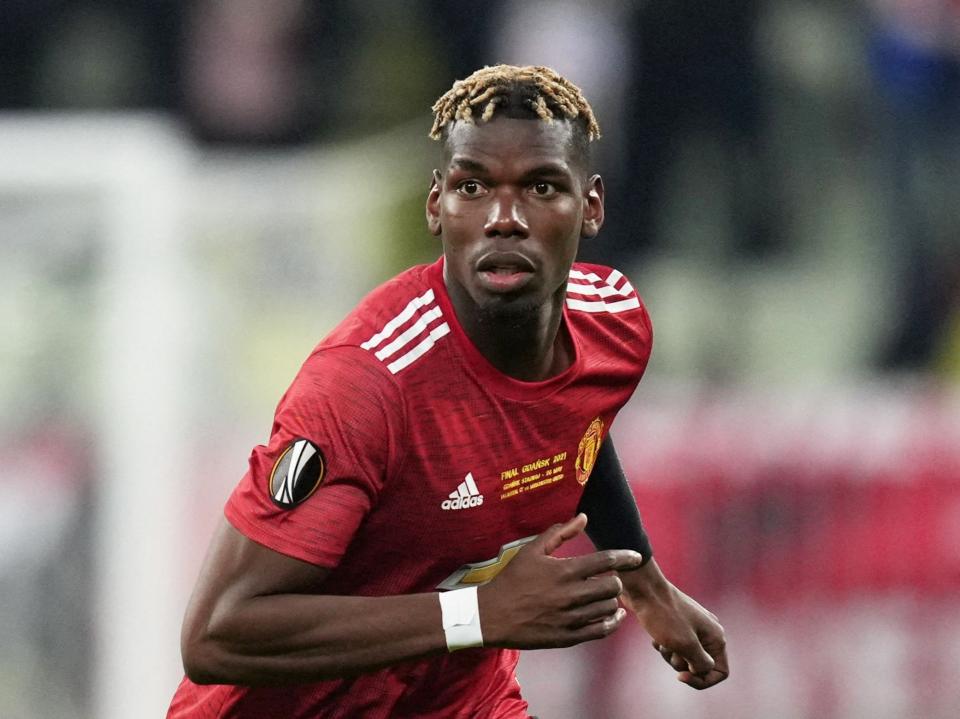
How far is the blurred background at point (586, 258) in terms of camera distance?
577 cm

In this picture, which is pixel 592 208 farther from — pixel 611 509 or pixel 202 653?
pixel 202 653

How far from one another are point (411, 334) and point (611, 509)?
860 millimetres

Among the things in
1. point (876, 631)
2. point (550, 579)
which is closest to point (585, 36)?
point (876, 631)

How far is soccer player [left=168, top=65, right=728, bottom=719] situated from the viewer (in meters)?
2.83

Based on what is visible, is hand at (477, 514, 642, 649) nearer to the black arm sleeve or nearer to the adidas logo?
the adidas logo

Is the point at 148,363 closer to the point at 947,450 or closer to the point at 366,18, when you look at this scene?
the point at 366,18

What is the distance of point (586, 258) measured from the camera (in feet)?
22.0

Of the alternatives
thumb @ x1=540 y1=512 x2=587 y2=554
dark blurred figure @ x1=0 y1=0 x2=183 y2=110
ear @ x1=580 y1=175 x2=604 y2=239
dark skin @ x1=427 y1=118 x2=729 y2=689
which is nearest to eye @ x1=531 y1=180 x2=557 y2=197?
dark skin @ x1=427 y1=118 x2=729 y2=689

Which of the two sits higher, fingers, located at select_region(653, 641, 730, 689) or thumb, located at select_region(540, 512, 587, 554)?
thumb, located at select_region(540, 512, 587, 554)

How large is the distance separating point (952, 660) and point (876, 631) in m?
0.31

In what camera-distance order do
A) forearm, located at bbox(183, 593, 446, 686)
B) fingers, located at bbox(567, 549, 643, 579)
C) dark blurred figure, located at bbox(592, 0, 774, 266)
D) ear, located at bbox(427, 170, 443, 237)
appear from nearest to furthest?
forearm, located at bbox(183, 593, 446, 686), fingers, located at bbox(567, 549, 643, 579), ear, located at bbox(427, 170, 443, 237), dark blurred figure, located at bbox(592, 0, 774, 266)

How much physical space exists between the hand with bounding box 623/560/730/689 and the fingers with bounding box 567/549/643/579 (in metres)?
0.74

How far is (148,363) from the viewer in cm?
577

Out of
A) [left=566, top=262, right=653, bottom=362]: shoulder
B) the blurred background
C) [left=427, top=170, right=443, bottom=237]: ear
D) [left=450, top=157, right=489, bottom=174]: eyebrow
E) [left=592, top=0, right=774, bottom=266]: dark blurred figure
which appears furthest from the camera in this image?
[left=592, top=0, right=774, bottom=266]: dark blurred figure
